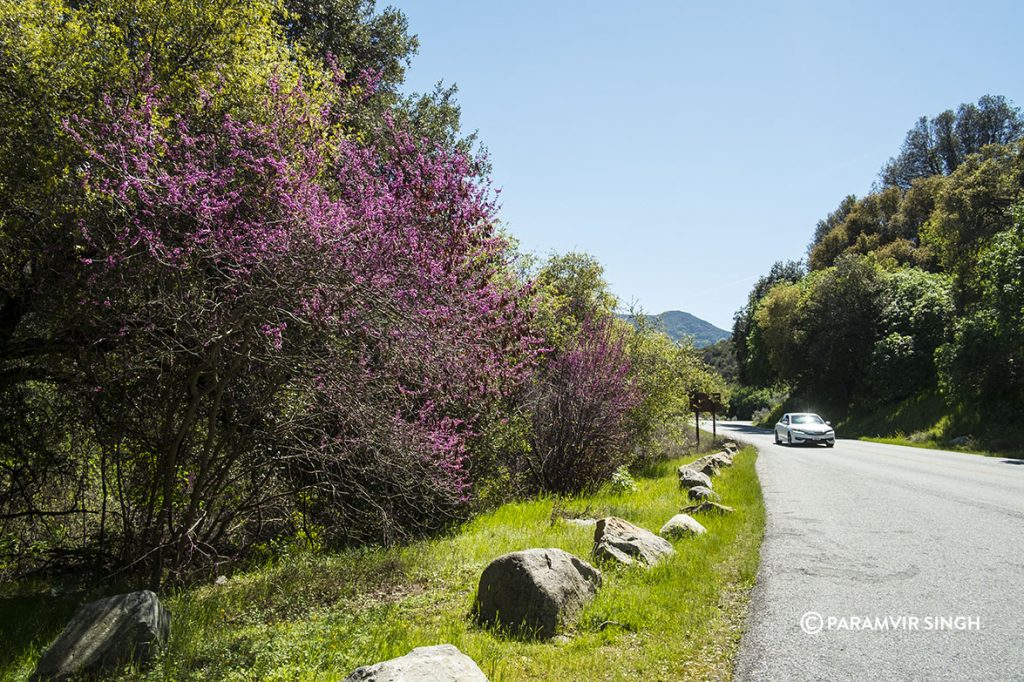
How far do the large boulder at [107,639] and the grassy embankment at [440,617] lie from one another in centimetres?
19

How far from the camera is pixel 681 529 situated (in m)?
7.82

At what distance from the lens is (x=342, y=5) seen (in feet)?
63.1

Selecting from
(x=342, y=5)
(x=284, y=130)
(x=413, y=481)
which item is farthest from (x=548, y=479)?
(x=342, y=5)

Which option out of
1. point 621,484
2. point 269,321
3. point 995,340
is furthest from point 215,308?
point 995,340

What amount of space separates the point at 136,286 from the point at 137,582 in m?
3.60

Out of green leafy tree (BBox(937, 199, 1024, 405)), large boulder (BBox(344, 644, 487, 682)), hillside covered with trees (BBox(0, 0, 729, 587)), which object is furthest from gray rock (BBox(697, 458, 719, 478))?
green leafy tree (BBox(937, 199, 1024, 405))

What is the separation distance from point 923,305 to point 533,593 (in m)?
41.2

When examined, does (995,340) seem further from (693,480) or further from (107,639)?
(107,639)

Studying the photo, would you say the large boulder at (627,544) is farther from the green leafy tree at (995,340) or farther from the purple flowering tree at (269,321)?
the green leafy tree at (995,340)

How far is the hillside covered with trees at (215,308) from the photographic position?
211 inches

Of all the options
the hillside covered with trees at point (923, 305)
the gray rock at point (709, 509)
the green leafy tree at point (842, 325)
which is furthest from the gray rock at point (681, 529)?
the green leafy tree at point (842, 325)

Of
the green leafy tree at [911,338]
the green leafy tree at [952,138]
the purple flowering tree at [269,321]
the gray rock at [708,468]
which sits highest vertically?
the green leafy tree at [952,138]

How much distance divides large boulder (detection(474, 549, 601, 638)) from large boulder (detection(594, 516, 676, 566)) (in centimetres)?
96

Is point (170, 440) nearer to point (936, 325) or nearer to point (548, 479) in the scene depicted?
point (548, 479)
